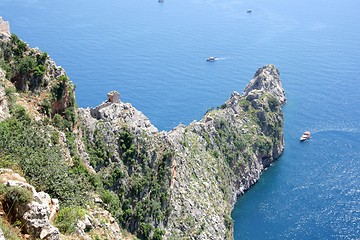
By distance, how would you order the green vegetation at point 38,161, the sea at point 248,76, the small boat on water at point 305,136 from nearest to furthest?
the green vegetation at point 38,161, the sea at point 248,76, the small boat on water at point 305,136

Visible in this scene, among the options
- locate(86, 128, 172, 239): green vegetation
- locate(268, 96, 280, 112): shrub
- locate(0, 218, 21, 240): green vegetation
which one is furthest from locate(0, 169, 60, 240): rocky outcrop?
locate(268, 96, 280, 112): shrub

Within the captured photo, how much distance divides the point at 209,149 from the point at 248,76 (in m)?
55.4

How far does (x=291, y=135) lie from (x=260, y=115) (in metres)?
9.51

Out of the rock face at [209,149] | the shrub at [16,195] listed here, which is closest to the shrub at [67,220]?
the shrub at [16,195]

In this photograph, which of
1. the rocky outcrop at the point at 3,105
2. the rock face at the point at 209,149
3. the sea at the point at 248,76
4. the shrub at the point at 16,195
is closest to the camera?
the shrub at the point at 16,195

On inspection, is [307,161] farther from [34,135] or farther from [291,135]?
[34,135]

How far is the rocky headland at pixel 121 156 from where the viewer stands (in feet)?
104

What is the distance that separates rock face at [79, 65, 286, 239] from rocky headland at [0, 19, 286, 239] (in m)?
0.20

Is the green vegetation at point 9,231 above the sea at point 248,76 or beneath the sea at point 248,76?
above

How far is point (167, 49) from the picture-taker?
503 ft

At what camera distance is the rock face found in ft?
195

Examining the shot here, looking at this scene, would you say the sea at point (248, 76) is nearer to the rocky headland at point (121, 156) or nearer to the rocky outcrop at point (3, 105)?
the rocky headland at point (121, 156)

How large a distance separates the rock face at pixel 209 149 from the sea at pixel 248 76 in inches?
174

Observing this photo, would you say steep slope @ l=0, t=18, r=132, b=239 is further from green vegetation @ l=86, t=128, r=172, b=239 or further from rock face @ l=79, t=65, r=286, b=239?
rock face @ l=79, t=65, r=286, b=239
